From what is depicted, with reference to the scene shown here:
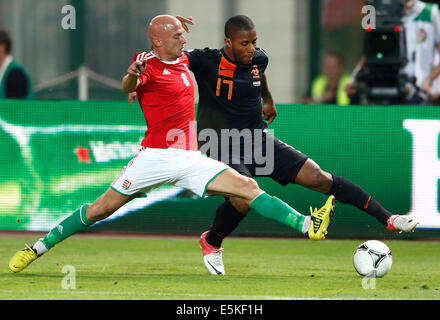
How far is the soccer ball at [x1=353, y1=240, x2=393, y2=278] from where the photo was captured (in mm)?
8195

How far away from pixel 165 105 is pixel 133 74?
24.4 inches

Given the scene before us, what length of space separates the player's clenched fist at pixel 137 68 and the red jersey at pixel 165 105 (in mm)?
371

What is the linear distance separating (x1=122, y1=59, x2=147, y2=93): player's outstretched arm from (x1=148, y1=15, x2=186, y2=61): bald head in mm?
443

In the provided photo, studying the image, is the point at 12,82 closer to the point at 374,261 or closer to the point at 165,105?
the point at 165,105

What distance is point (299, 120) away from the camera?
11.4 metres

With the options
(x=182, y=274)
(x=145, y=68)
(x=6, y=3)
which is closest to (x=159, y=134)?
(x=145, y=68)

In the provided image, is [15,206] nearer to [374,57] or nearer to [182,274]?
[182,274]

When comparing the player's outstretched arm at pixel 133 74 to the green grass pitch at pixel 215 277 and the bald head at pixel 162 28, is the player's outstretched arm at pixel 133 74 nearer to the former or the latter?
the bald head at pixel 162 28

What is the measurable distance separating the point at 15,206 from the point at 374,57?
14.7 feet

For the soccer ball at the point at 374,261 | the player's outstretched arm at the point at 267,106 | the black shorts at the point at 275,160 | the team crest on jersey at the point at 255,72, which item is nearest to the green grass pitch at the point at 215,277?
the soccer ball at the point at 374,261

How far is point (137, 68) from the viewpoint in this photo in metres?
7.54

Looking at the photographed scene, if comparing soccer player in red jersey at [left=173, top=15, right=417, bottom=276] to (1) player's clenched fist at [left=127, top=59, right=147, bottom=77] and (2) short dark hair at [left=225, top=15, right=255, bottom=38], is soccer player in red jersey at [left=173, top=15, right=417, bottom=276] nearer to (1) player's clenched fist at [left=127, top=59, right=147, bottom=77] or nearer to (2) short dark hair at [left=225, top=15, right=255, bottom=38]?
(2) short dark hair at [left=225, top=15, right=255, bottom=38]

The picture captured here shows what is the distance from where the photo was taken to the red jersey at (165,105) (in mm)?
8047

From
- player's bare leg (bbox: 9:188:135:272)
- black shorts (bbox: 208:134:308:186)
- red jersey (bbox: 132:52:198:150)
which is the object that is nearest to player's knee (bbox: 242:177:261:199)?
red jersey (bbox: 132:52:198:150)
